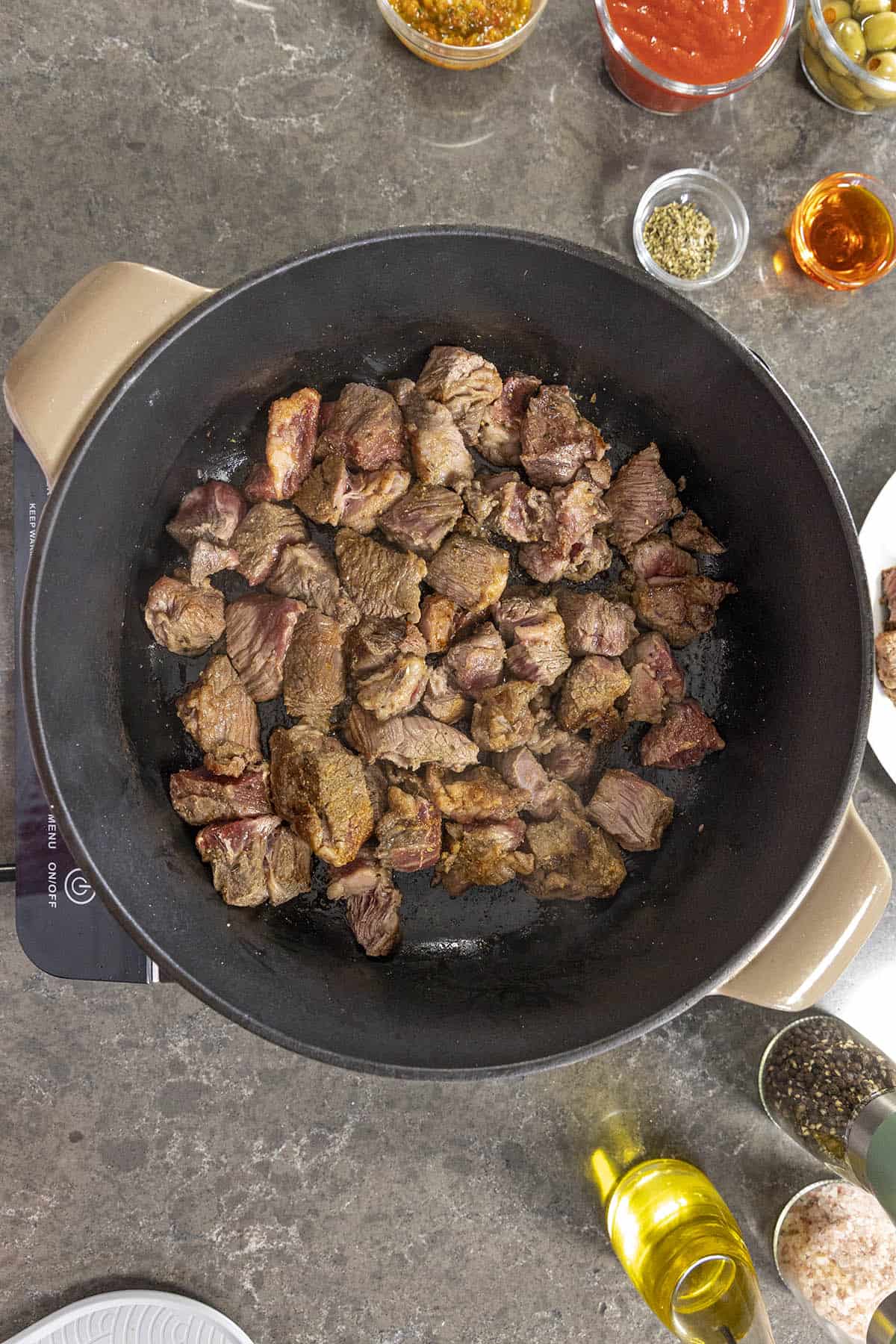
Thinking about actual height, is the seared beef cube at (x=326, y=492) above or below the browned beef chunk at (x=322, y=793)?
above

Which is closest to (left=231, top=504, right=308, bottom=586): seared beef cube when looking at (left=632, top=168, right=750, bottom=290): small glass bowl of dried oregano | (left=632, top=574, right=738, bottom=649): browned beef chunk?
(left=632, top=574, right=738, bottom=649): browned beef chunk

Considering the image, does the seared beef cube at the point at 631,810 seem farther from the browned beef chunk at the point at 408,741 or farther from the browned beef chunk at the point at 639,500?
the browned beef chunk at the point at 639,500

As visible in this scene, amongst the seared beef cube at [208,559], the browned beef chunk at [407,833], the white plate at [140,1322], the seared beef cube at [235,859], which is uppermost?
the seared beef cube at [208,559]

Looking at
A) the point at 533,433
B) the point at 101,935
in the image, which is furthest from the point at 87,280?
the point at 101,935

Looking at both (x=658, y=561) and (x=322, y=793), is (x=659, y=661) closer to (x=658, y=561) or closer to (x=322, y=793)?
(x=658, y=561)

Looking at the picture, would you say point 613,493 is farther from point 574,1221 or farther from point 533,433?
point 574,1221

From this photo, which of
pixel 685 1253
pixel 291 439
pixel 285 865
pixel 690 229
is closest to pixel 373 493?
pixel 291 439

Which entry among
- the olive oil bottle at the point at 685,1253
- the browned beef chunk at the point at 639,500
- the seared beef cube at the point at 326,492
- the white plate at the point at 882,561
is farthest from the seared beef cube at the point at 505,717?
the olive oil bottle at the point at 685,1253
